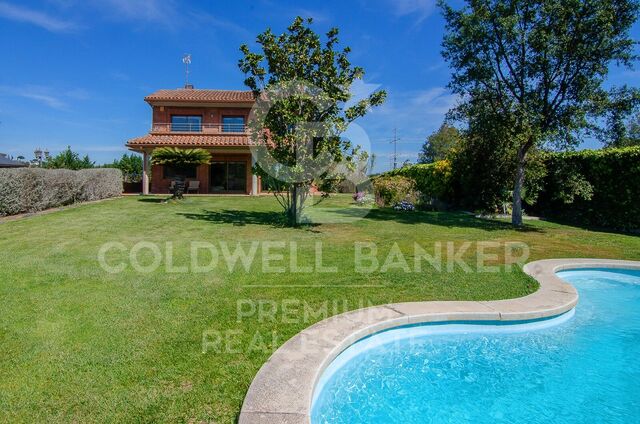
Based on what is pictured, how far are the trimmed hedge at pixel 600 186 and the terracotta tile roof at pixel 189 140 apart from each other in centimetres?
1839

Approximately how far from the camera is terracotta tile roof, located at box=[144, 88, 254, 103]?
1093 inches

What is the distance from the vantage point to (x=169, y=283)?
642cm

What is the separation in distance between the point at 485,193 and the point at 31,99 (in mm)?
27717

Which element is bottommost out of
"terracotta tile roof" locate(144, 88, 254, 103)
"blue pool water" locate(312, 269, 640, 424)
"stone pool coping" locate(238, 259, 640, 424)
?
"blue pool water" locate(312, 269, 640, 424)

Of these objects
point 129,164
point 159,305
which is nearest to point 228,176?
point 129,164

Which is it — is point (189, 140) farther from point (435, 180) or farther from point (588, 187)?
point (588, 187)

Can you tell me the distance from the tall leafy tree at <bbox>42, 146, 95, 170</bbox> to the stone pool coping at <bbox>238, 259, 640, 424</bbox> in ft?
114

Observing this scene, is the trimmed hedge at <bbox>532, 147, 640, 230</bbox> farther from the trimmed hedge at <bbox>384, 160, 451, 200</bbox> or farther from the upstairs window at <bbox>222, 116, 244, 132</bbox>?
the upstairs window at <bbox>222, 116, 244, 132</bbox>

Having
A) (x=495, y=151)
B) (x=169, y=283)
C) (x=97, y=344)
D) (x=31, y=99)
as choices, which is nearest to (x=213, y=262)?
(x=169, y=283)

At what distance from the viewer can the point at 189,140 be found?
2667 cm

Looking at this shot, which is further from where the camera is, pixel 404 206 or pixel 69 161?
pixel 69 161

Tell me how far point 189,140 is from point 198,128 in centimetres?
249

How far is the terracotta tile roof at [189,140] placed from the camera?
83.1 ft

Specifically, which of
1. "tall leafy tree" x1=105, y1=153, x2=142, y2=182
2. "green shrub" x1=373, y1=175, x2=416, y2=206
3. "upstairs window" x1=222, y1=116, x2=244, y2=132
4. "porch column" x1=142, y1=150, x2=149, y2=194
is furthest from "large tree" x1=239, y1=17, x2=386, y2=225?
"tall leafy tree" x1=105, y1=153, x2=142, y2=182
